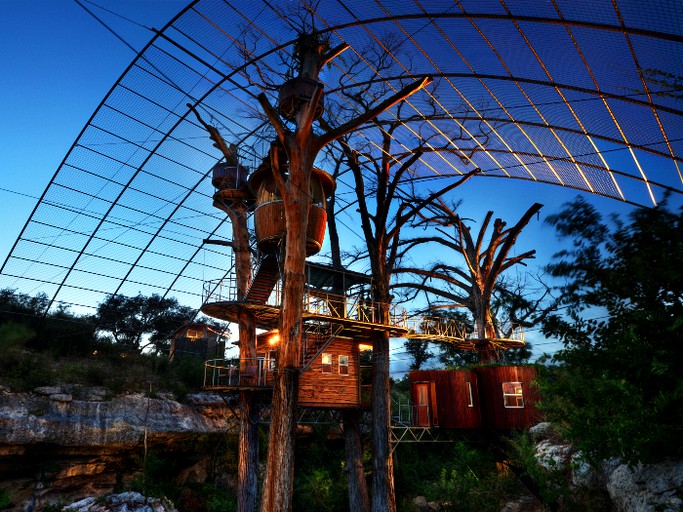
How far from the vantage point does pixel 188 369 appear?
26.4 m

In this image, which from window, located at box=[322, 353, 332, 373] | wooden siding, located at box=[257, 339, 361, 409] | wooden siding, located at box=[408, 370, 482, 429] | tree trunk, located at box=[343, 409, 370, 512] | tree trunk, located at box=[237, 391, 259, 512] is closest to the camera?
tree trunk, located at box=[237, 391, 259, 512]

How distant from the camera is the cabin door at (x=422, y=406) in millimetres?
24733

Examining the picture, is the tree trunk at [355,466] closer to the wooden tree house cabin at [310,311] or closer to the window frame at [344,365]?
the wooden tree house cabin at [310,311]

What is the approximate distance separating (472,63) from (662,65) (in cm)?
675

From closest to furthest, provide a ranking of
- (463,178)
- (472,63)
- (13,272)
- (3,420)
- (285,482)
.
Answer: (285,482) → (3,420) → (472,63) → (13,272) → (463,178)

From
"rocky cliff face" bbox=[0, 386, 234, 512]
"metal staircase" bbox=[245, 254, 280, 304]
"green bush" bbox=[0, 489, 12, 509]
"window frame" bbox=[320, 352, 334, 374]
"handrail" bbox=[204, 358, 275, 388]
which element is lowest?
"green bush" bbox=[0, 489, 12, 509]

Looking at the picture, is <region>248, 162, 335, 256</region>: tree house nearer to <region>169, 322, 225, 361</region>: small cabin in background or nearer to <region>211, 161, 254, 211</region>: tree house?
<region>211, 161, 254, 211</region>: tree house

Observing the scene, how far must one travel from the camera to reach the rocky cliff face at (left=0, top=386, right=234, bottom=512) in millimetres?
17406

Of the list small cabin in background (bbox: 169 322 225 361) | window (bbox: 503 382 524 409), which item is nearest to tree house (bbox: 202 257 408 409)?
window (bbox: 503 382 524 409)

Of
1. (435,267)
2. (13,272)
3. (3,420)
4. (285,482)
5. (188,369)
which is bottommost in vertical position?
(285,482)

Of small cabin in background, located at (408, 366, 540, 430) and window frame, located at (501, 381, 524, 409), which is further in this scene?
small cabin in background, located at (408, 366, 540, 430)

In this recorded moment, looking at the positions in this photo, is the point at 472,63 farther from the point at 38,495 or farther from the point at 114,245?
the point at 38,495

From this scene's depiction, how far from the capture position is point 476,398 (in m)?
24.8

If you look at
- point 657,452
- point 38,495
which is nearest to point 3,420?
point 38,495
